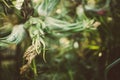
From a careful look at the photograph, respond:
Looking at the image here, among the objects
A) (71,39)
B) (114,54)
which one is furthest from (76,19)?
(114,54)

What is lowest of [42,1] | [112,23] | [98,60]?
[98,60]

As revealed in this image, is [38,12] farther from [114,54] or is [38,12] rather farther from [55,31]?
[114,54]

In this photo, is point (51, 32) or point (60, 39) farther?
point (60, 39)

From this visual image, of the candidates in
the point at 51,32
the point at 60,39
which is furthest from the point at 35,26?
the point at 60,39

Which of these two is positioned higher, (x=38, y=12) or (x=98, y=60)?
(x=38, y=12)

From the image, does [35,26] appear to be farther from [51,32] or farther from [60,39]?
[60,39]
